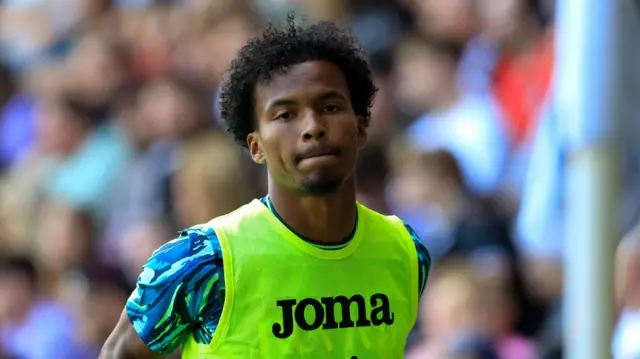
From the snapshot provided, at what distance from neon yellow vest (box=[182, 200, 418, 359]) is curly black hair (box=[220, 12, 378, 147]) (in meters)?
0.27

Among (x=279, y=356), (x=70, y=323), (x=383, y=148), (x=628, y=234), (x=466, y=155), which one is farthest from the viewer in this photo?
(x=70, y=323)

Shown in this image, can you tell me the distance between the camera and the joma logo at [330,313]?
10.3 feet

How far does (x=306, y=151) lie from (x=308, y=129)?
0.06 m

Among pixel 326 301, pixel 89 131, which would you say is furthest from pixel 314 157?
pixel 89 131

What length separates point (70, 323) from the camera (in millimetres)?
7047

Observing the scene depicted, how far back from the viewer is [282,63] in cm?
322

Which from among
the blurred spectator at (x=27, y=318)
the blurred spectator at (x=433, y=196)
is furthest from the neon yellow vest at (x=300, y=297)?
the blurred spectator at (x=27, y=318)

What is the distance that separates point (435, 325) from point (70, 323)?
8.15 feet

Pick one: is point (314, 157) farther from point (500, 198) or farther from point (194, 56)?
point (194, 56)

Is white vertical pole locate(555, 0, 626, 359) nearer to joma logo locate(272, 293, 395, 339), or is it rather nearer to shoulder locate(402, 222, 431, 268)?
shoulder locate(402, 222, 431, 268)

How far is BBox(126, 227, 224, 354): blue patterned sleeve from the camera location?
3078 mm

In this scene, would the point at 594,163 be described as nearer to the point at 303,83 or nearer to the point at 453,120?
the point at 303,83

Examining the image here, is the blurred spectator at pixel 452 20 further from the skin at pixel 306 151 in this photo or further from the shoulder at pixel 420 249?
the skin at pixel 306 151

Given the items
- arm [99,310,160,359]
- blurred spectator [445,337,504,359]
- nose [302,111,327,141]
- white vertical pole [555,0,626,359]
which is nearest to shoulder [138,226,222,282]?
arm [99,310,160,359]
